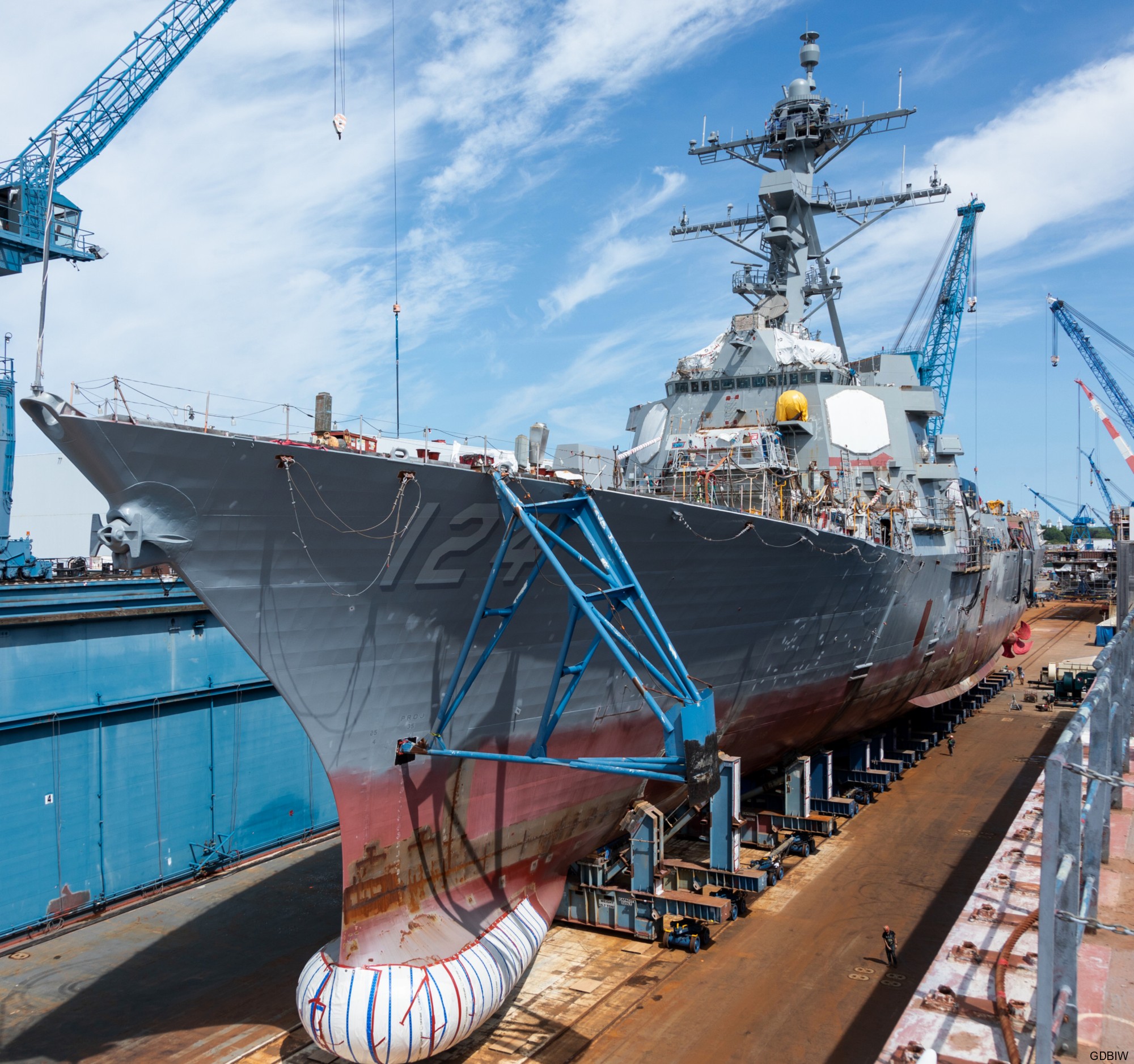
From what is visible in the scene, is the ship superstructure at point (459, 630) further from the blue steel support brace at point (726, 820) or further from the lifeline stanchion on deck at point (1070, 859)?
the lifeline stanchion on deck at point (1070, 859)

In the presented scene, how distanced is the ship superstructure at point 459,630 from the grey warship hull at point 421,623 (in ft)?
0.07

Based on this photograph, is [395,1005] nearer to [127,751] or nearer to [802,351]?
[127,751]

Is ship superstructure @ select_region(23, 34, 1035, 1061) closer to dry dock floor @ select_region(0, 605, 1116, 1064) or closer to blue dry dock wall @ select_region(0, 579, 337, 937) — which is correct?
dry dock floor @ select_region(0, 605, 1116, 1064)

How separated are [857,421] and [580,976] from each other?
11323 mm

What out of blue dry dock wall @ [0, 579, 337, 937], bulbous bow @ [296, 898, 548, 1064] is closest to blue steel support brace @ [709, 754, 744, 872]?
bulbous bow @ [296, 898, 548, 1064]

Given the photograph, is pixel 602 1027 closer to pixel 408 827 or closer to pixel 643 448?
pixel 408 827

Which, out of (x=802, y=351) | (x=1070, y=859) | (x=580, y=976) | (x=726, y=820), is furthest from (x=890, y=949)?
(x=802, y=351)

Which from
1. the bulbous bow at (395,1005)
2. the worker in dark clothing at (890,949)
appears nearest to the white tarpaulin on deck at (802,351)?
the worker in dark clothing at (890,949)

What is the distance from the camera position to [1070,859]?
4008mm

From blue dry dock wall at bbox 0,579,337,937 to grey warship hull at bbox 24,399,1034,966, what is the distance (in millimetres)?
7390

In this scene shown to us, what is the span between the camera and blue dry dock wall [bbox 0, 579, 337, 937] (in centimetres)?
1260

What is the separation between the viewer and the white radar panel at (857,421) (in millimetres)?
16422

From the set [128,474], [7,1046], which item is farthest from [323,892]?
[128,474]

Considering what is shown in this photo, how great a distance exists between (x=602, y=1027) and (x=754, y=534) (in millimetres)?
5811
